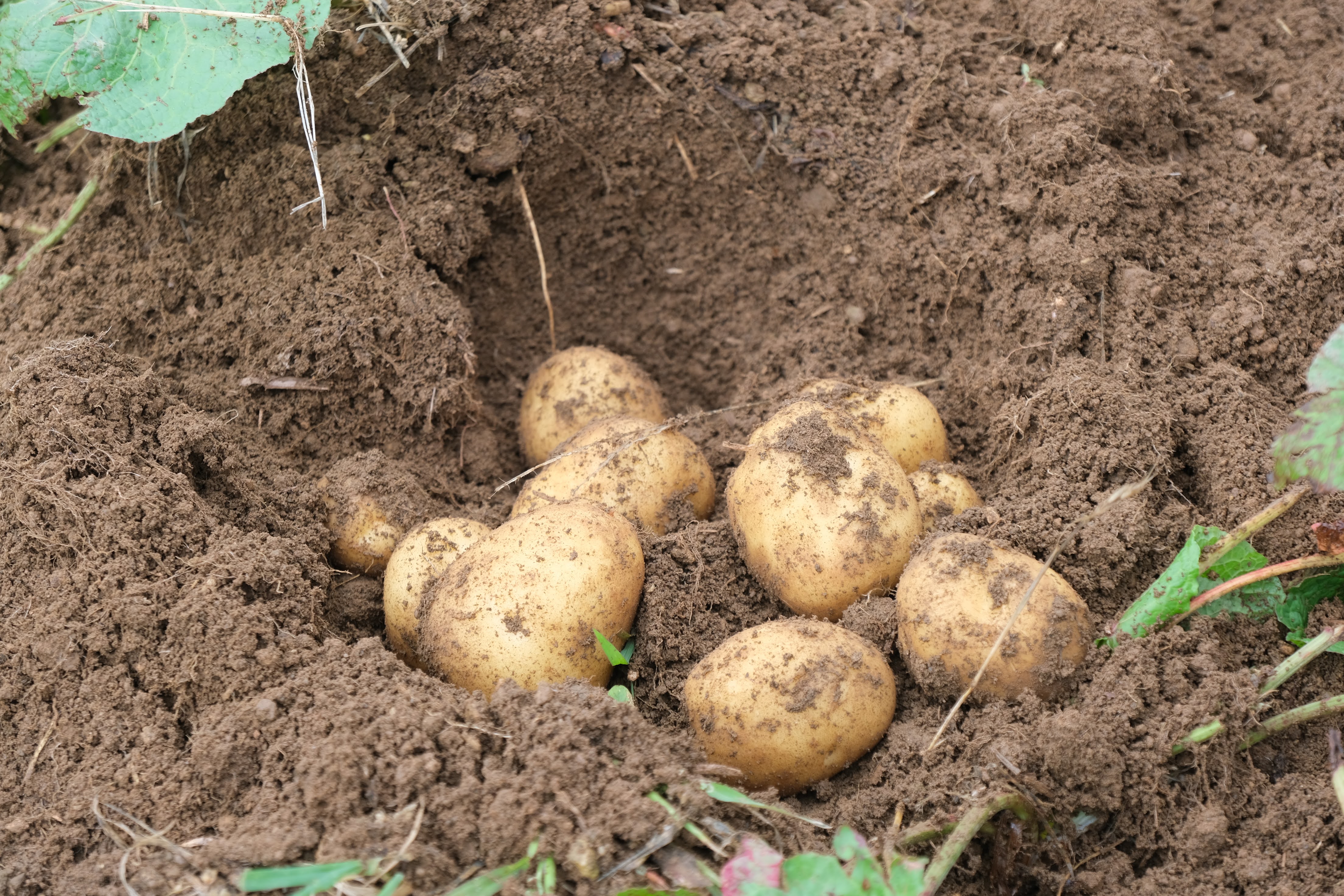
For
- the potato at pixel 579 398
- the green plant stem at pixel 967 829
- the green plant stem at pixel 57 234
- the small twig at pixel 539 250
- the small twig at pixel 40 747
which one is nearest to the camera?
the green plant stem at pixel 967 829

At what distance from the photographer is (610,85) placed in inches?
115

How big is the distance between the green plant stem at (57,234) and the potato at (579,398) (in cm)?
129

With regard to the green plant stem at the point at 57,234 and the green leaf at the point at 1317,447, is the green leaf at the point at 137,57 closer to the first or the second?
the green plant stem at the point at 57,234

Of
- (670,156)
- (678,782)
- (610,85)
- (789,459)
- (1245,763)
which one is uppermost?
(610,85)

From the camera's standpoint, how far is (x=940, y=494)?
2314 millimetres

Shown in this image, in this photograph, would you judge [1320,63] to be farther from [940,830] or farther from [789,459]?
[940,830]

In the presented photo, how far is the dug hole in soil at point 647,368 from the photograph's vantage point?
69.1 inches

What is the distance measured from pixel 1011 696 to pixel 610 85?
6.63 feet

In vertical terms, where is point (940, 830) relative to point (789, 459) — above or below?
below

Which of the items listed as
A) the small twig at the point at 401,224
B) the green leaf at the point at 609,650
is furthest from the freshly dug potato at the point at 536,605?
the small twig at the point at 401,224

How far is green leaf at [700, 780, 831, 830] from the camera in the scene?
1676 millimetres

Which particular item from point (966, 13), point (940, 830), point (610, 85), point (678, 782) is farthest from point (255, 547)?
point (966, 13)

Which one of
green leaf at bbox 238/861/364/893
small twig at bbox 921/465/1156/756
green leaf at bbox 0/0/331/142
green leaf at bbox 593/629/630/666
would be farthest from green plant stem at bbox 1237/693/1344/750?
green leaf at bbox 0/0/331/142

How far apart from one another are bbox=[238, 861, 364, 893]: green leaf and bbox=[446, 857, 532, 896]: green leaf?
154mm
